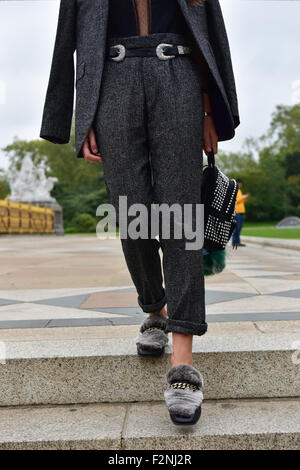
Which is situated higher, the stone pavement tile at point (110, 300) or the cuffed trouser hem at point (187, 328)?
the cuffed trouser hem at point (187, 328)

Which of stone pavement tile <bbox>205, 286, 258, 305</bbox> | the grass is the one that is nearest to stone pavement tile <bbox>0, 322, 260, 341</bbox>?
stone pavement tile <bbox>205, 286, 258, 305</bbox>

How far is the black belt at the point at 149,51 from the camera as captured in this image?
1.51 m

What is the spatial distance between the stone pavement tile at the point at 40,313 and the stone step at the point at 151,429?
1.03 meters

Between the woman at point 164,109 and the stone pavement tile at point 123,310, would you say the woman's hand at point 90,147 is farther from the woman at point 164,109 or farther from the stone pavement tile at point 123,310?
the stone pavement tile at point 123,310

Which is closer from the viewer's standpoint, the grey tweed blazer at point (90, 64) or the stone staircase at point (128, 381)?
the grey tweed blazer at point (90, 64)

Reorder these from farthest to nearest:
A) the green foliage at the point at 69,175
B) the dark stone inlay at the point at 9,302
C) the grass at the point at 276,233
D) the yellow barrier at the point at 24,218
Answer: the green foliage at the point at 69,175
the yellow barrier at the point at 24,218
the grass at the point at 276,233
the dark stone inlay at the point at 9,302

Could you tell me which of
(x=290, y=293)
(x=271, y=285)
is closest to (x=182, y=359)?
(x=290, y=293)

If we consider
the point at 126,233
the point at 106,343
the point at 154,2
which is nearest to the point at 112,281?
the point at 106,343

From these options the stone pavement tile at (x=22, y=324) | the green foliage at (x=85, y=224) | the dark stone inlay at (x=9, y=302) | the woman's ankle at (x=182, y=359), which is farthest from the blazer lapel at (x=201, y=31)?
the green foliage at (x=85, y=224)

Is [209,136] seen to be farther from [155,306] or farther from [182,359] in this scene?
[182,359]

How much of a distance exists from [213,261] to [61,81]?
819 mm

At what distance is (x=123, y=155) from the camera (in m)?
1.54

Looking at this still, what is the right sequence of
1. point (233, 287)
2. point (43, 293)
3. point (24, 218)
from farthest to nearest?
point (24, 218)
point (233, 287)
point (43, 293)

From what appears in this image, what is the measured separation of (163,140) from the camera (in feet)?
4.99
